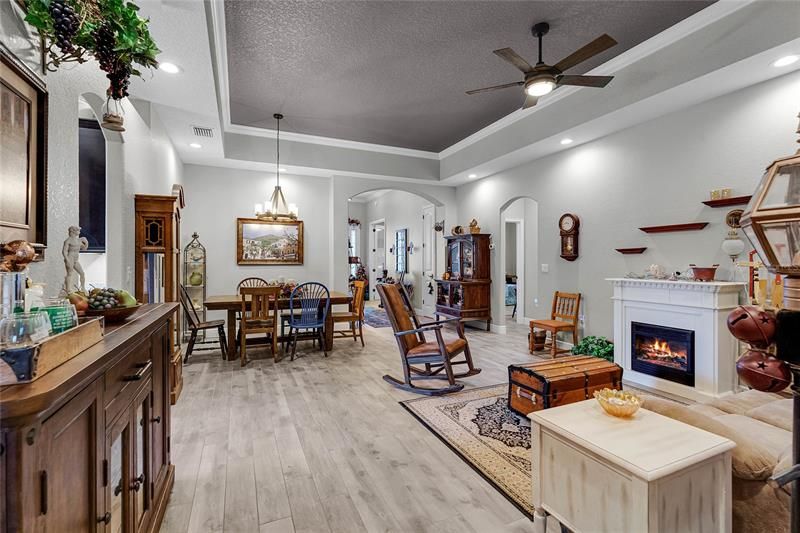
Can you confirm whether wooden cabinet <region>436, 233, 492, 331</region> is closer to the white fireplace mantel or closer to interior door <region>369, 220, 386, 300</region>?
the white fireplace mantel

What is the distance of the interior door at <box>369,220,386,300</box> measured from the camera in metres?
11.1

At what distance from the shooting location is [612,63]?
381 cm

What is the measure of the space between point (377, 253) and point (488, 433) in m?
9.16

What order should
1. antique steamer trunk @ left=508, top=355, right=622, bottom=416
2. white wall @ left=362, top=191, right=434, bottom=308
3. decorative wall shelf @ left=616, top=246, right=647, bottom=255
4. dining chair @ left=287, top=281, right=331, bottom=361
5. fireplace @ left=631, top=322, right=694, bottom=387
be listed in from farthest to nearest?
1. white wall @ left=362, top=191, right=434, bottom=308
2. dining chair @ left=287, top=281, right=331, bottom=361
3. decorative wall shelf @ left=616, top=246, right=647, bottom=255
4. fireplace @ left=631, top=322, right=694, bottom=387
5. antique steamer trunk @ left=508, top=355, right=622, bottom=416

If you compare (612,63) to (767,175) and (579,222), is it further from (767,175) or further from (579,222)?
(767,175)

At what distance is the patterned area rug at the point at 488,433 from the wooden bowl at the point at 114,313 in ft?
6.64

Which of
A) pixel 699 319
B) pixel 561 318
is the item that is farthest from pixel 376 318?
pixel 699 319

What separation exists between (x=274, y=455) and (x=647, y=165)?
4607 millimetres

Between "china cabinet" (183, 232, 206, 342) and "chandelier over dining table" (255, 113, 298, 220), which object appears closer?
A: "chandelier over dining table" (255, 113, 298, 220)

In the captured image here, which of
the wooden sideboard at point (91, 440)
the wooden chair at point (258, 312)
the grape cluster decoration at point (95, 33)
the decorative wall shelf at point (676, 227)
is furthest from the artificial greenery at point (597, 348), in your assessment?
the grape cluster decoration at point (95, 33)

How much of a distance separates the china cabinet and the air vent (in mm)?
1924

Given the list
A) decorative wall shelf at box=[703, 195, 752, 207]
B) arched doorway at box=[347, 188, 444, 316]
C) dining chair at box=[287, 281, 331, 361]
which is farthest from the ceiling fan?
arched doorway at box=[347, 188, 444, 316]

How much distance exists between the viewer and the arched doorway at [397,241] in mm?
8375

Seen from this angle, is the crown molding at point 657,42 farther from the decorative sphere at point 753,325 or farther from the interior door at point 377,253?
the interior door at point 377,253
